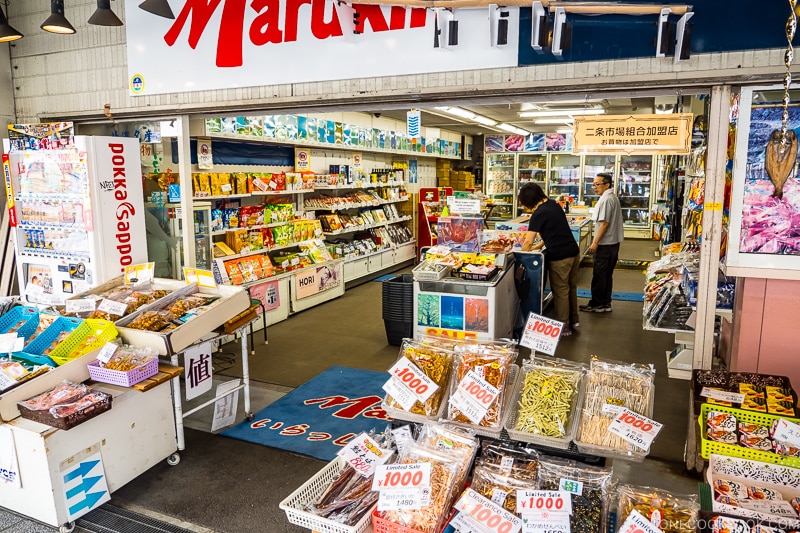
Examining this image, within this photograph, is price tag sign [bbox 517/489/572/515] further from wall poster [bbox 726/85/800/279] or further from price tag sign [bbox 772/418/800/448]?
wall poster [bbox 726/85/800/279]

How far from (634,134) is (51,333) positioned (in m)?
4.03

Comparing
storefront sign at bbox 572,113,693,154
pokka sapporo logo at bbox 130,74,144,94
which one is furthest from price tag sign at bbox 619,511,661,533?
pokka sapporo logo at bbox 130,74,144,94

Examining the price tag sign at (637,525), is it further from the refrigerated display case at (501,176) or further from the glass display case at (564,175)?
the refrigerated display case at (501,176)

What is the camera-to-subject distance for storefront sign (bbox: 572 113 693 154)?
3371mm

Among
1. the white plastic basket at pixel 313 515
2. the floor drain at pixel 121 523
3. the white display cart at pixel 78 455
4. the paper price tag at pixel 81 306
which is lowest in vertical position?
the floor drain at pixel 121 523

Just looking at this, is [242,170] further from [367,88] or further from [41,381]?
[41,381]

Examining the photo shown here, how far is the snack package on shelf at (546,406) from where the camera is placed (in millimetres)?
2581

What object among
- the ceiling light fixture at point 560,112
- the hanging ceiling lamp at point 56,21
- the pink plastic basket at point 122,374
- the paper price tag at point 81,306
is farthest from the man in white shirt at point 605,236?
the hanging ceiling lamp at point 56,21

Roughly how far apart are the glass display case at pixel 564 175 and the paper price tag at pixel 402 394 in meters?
14.4

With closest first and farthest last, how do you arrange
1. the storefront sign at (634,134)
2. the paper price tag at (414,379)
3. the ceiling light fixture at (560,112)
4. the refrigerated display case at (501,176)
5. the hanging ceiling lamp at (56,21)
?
the paper price tag at (414,379)
the storefront sign at (634,134)
the hanging ceiling lamp at (56,21)
the ceiling light fixture at (560,112)
the refrigerated display case at (501,176)

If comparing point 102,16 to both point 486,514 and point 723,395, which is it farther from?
point 723,395

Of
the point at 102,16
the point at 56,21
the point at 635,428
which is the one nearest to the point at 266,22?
the point at 102,16

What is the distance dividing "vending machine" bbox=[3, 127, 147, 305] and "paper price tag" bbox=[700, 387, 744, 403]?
4.58m

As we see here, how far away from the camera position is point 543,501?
2.15m
